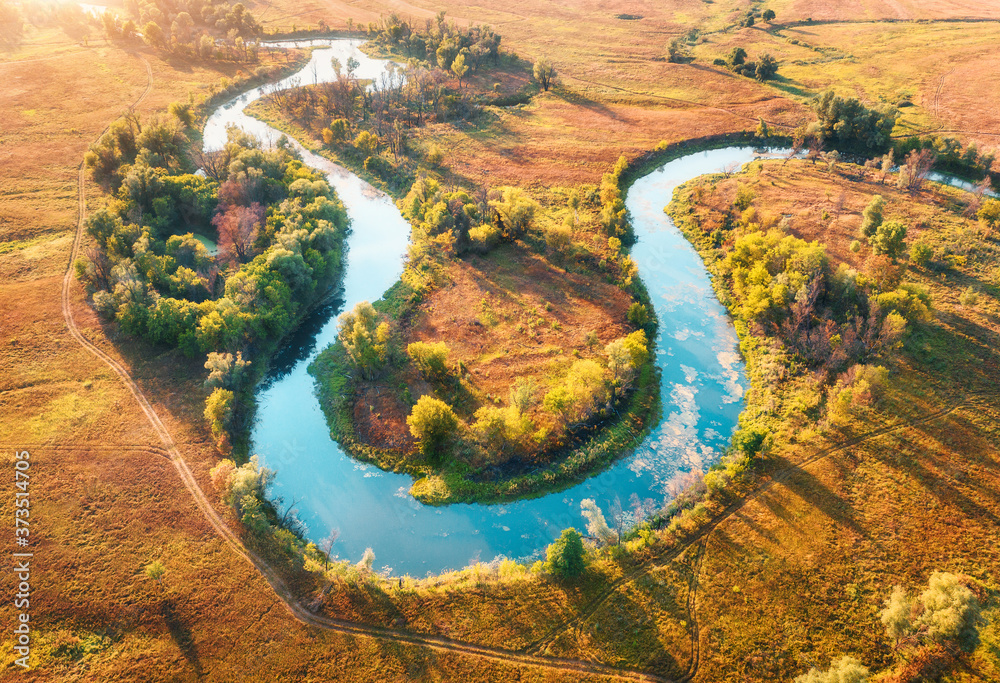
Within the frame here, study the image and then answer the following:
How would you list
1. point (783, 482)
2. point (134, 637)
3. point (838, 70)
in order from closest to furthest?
point (134, 637), point (783, 482), point (838, 70)

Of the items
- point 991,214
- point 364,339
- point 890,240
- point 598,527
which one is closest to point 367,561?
point 598,527

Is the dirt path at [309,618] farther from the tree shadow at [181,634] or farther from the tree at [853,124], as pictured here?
the tree at [853,124]

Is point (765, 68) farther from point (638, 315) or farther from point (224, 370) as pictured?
point (224, 370)

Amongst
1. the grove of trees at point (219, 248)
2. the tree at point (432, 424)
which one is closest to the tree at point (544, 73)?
the grove of trees at point (219, 248)

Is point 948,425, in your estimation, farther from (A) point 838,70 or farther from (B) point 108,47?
(B) point 108,47

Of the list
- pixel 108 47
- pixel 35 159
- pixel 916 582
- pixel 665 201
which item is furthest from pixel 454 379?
pixel 108 47

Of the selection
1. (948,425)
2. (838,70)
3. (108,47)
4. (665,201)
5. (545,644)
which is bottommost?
(545,644)
